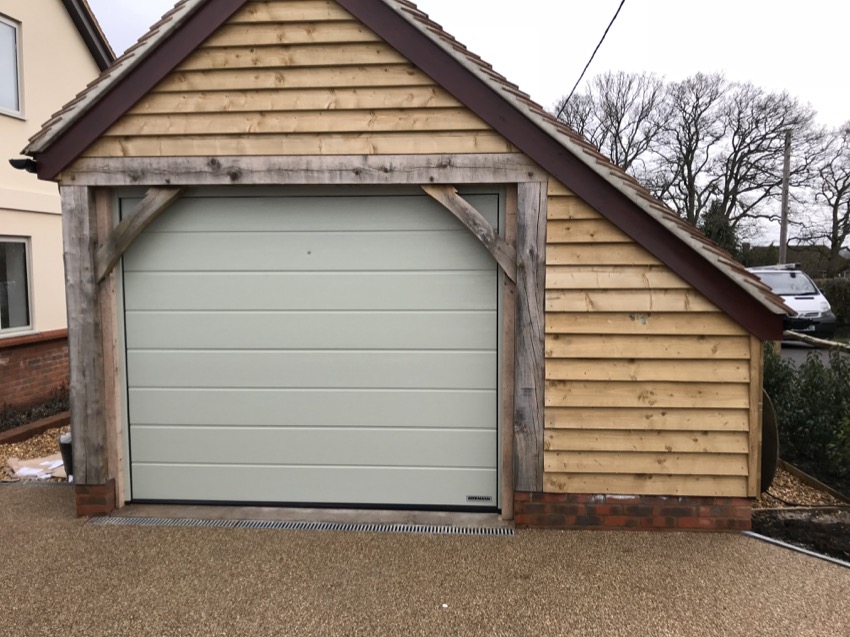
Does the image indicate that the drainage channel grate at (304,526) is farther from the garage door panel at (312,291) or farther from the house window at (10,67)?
the house window at (10,67)

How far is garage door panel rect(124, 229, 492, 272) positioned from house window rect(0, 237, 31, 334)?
459 centimetres

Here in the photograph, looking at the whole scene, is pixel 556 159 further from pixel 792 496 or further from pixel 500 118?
pixel 792 496

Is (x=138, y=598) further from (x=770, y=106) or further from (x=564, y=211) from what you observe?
(x=770, y=106)

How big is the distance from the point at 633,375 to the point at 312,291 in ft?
8.06

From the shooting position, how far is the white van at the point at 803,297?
14812 millimetres

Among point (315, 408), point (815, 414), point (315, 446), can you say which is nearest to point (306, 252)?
point (315, 408)

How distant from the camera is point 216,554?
416 centimetres

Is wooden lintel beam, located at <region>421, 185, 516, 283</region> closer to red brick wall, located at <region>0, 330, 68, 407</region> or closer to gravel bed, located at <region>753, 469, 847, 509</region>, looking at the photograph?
gravel bed, located at <region>753, 469, 847, 509</region>

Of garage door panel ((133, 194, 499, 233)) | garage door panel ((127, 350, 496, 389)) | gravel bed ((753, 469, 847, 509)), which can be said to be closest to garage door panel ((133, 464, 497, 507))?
garage door panel ((127, 350, 496, 389))

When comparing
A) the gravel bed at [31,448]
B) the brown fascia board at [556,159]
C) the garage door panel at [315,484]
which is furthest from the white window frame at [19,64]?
the brown fascia board at [556,159]

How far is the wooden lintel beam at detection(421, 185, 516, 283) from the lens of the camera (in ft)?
14.5

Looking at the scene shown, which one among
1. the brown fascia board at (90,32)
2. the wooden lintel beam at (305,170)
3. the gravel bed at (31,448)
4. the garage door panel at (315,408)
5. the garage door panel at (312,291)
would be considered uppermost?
the brown fascia board at (90,32)

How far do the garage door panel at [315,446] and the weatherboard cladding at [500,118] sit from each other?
1.89 m

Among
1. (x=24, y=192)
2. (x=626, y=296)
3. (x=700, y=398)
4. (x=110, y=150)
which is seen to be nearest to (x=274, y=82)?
(x=110, y=150)
